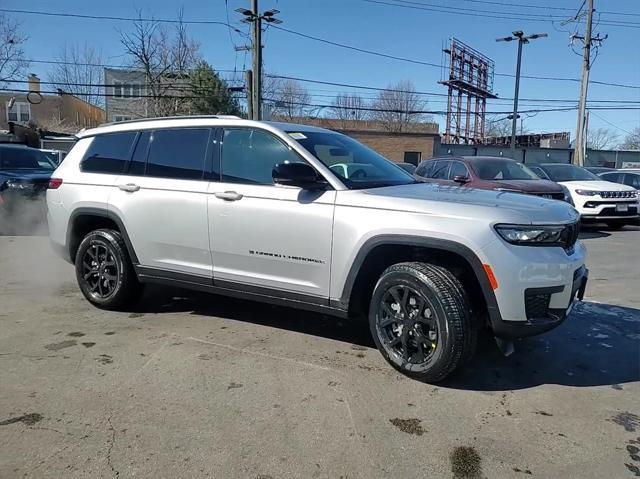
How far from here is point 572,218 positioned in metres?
3.71

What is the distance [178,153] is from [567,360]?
3.81m

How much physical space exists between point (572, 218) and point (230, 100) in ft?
126

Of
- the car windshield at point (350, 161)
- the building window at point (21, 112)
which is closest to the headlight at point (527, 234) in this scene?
the car windshield at point (350, 161)

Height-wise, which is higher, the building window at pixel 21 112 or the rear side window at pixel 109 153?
the building window at pixel 21 112

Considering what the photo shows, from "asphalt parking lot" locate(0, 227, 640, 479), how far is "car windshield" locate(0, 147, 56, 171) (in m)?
7.31

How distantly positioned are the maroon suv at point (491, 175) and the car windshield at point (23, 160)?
8.49 m

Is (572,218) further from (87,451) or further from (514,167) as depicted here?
(514,167)

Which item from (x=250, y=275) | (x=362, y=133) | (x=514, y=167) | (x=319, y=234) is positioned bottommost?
(x=250, y=275)

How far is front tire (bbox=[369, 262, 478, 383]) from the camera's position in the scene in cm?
345

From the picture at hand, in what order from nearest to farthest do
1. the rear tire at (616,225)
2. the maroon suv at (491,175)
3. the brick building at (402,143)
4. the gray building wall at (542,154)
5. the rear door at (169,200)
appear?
the rear door at (169,200) → the maroon suv at (491,175) → the rear tire at (616,225) → the brick building at (402,143) → the gray building wall at (542,154)

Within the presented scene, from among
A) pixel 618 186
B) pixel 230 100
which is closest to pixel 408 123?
pixel 230 100

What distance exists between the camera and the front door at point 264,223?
394 centimetres

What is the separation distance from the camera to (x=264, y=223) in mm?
4145

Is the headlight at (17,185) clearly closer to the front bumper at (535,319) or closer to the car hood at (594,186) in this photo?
the front bumper at (535,319)
